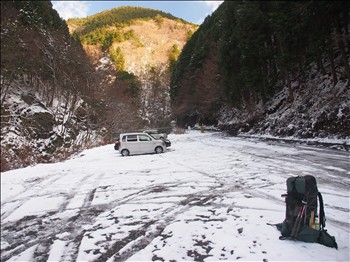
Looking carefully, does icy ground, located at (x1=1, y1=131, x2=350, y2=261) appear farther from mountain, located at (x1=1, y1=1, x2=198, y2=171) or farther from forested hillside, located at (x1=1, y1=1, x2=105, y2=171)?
forested hillside, located at (x1=1, y1=1, x2=105, y2=171)

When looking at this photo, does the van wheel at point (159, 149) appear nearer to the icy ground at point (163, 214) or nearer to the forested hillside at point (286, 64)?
the icy ground at point (163, 214)

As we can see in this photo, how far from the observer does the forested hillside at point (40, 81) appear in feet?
71.7

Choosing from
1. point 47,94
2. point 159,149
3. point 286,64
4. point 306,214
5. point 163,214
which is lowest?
point 163,214

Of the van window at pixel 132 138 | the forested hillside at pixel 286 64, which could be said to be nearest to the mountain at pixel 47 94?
the van window at pixel 132 138

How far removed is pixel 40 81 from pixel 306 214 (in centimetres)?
2838

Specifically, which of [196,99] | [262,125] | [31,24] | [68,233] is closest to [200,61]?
[196,99]

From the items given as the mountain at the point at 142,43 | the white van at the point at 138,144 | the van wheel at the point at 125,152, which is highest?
the mountain at the point at 142,43

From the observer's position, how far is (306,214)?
15.1ft

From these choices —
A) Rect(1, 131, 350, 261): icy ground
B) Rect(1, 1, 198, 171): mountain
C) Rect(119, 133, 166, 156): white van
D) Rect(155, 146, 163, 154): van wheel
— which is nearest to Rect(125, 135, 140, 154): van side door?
Rect(119, 133, 166, 156): white van

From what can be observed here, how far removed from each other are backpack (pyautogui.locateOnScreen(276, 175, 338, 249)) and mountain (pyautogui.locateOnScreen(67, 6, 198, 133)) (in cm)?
7257

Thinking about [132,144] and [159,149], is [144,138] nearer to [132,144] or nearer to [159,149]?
[132,144]

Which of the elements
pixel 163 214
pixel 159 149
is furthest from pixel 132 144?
pixel 163 214

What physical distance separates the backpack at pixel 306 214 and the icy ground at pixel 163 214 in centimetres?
15

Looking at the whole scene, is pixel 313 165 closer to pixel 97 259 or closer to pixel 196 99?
pixel 97 259
